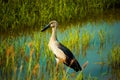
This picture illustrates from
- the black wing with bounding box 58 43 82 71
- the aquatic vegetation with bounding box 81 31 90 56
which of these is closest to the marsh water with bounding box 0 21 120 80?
the aquatic vegetation with bounding box 81 31 90 56

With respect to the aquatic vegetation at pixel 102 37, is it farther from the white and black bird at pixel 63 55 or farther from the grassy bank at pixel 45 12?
the grassy bank at pixel 45 12

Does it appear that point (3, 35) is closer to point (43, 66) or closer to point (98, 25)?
point (98, 25)

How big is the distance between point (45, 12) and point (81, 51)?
3530 mm

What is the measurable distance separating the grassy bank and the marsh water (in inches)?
41.4

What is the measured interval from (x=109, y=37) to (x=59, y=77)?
2922 mm

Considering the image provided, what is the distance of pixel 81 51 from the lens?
343 inches

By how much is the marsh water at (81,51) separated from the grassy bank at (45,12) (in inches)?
41.4

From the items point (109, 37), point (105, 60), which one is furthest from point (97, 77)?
point (109, 37)

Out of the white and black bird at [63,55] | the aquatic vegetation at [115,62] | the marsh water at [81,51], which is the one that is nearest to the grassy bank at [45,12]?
the marsh water at [81,51]

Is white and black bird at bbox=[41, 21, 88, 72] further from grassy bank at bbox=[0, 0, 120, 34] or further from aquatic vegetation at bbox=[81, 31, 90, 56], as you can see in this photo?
grassy bank at bbox=[0, 0, 120, 34]

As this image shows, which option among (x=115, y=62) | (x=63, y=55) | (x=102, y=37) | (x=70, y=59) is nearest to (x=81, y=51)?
(x=102, y=37)

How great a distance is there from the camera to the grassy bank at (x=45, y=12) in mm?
11453

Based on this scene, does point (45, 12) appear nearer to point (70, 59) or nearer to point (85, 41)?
point (85, 41)

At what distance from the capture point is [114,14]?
12.8m
